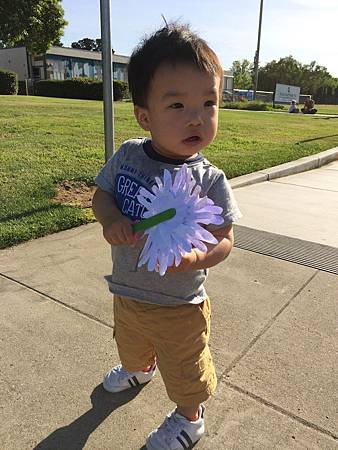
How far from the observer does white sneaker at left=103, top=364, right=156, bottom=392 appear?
1.99m

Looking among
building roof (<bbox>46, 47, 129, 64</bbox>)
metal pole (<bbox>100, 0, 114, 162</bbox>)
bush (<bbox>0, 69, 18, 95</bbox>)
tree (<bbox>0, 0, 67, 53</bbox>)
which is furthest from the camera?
building roof (<bbox>46, 47, 129, 64</bbox>)

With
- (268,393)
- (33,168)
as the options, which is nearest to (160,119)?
(268,393)

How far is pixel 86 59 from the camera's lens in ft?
164

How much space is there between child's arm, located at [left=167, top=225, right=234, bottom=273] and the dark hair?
51 centimetres

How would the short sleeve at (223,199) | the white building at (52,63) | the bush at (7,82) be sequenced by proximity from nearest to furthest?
the short sleeve at (223,199)
the bush at (7,82)
the white building at (52,63)

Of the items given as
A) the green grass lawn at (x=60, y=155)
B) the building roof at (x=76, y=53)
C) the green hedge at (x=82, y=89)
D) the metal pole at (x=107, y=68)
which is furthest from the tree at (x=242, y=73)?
the metal pole at (x=107, y=68)

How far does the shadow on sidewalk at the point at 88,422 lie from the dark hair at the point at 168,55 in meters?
1.24

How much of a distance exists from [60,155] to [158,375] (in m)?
4.38

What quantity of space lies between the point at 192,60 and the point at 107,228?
0.59 meters

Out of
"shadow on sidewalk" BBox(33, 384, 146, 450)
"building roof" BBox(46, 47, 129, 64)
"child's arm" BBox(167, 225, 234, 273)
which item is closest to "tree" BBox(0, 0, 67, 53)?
"building roof" BBox(46, 47, 129, 64)

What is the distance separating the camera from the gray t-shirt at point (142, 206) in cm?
159

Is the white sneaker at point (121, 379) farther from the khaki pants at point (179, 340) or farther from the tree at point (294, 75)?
the tree at point (294, 75)

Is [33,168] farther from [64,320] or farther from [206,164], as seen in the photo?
[206,164]

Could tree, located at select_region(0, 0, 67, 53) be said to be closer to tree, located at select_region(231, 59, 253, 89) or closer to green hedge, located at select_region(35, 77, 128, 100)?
green hedge, located at select_region(35, 77, 128, 100)
